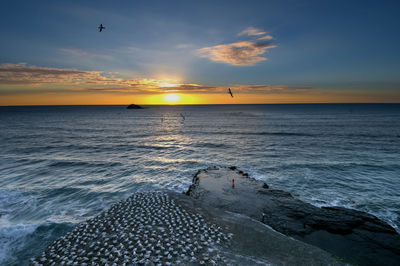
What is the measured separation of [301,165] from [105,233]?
90.1 ft

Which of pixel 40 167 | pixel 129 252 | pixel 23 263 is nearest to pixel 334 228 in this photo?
pixel 129 252

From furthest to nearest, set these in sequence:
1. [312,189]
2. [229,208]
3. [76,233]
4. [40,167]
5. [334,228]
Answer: [40,167] < [312,189] < [229,208] < [334,228] < [76,233]

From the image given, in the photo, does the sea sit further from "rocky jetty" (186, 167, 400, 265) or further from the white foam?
"rocky jetty" (186, 167, 400, 265)

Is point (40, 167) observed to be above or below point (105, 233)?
below

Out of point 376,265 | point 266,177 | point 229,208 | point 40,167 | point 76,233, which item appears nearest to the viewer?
point 376,265

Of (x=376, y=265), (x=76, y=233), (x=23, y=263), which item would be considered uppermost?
(x=76, y=233)

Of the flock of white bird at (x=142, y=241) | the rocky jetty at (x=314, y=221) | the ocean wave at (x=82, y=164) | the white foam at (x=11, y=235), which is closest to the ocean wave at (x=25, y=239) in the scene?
the white foam at (x=11, y=235)

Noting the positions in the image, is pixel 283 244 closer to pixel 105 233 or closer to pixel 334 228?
pixel 334 228

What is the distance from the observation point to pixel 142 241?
1003 centimetres

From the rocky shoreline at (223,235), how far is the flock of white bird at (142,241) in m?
0.04

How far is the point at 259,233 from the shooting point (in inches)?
459

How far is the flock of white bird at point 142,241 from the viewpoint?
902cm

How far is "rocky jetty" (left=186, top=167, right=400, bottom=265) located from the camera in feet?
37.2

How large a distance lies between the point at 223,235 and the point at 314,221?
769cm
